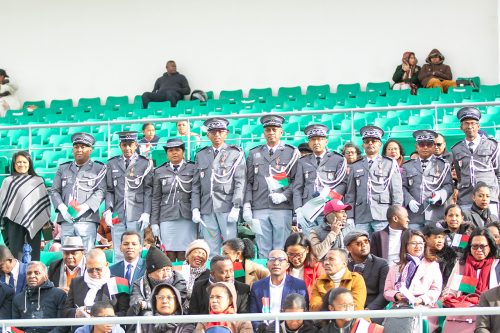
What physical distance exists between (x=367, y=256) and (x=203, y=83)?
38.6ft

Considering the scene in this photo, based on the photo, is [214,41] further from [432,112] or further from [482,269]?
[482,269]

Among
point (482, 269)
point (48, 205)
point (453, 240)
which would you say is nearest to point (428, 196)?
point (453, 240)

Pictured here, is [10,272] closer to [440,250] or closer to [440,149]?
[440,250]

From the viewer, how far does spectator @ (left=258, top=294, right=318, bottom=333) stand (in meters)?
10.6

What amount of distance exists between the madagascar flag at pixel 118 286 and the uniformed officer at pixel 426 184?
10.0 ft

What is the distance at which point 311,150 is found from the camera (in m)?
14.4

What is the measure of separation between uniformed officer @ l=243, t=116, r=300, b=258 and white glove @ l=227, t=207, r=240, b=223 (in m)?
0.08

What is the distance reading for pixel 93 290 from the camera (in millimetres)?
12070

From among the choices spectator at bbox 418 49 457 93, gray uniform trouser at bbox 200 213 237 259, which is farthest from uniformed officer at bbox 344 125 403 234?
spectator at bbox 418 49 457 93

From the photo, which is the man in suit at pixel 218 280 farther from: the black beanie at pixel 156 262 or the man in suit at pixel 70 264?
the man in suit at pixel 70 264

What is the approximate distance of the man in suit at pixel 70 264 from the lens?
1292 centimetres

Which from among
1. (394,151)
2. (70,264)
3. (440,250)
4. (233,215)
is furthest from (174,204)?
(440,250)

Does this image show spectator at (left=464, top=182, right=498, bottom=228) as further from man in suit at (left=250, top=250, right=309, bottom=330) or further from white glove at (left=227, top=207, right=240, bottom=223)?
white glove at (left=227, top=207, right=240, bottom=223)

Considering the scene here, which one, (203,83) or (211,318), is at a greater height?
(203,83)
